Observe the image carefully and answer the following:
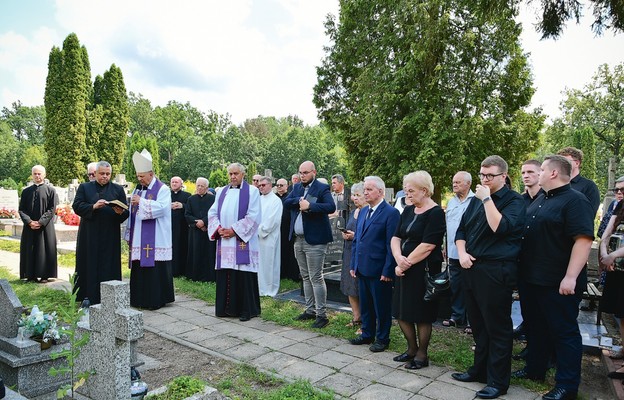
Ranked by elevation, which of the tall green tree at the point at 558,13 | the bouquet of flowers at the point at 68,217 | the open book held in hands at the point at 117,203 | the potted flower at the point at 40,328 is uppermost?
the tall green tree at the point at 558,13

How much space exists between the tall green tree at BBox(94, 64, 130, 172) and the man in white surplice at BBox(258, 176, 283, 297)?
32.7 m

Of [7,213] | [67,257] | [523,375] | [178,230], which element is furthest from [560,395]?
[7,213]

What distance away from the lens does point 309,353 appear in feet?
16.3

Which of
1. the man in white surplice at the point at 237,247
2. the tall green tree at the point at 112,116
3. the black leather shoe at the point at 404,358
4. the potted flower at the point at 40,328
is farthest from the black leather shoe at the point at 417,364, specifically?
the tall green tree at the point at 112,116

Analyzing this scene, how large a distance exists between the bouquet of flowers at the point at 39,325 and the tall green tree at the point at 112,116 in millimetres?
36119

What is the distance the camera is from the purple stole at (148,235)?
678 cm

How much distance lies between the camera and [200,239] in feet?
30.2

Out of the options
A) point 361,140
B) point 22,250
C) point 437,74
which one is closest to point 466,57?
point 437,74

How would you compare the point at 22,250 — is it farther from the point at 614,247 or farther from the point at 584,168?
the point at 584,168

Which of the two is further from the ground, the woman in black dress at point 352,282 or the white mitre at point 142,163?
the white mitre at point 142,163

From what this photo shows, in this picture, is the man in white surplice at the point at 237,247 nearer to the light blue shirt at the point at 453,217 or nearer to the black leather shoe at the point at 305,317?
the black leather shoe at the point at 305,317

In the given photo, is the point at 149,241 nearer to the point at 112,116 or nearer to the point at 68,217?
the point at 68,217

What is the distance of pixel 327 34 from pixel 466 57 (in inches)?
355

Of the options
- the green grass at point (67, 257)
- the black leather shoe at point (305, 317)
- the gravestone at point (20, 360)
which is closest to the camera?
the gravestone at point (20, 360)
